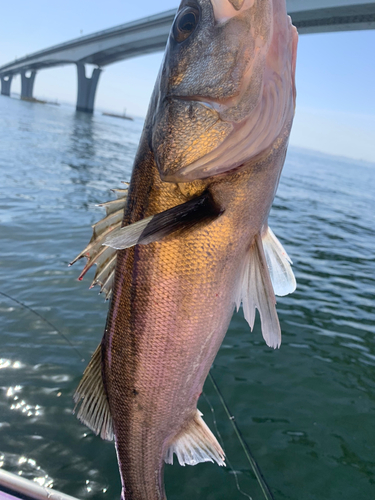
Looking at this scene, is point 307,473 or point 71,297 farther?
point 71,297

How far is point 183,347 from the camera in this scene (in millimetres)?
1891

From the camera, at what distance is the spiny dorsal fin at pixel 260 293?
1.85 metres

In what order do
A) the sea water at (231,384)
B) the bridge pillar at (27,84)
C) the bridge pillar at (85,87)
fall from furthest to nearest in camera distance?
the bridge pillar at (27,84)
the bridge pillar at (85,87)
the sea water at (231,384)

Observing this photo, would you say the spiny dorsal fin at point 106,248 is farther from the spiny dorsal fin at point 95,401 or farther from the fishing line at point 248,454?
the fishing line at point 248,454

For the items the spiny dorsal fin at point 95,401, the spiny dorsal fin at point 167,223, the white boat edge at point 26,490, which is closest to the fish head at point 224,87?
the spiny dorsal fin at point 167,223

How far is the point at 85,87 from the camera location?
6316 cm

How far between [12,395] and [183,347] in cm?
329

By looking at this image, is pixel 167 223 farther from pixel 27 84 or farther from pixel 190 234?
pixel 27 84

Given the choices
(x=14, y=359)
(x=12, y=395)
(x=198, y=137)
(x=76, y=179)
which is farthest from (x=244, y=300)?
(x=76, y=179)

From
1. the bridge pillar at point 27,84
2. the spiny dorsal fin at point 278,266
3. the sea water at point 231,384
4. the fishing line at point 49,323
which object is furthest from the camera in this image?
the bridge pillar at point 27,84

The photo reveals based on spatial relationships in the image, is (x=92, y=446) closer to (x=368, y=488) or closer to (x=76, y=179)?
(x=368, y=488)

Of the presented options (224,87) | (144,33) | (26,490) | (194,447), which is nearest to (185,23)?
(224,87)

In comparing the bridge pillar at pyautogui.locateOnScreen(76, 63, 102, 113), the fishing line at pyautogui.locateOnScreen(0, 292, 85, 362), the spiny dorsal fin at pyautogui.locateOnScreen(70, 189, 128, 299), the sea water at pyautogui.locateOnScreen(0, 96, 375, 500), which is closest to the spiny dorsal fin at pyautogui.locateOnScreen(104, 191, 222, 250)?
the spiny dorsal fin at pyautogui.locateOnScreen(70, 189, 128, 299)

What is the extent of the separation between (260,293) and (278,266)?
0.90 feet
